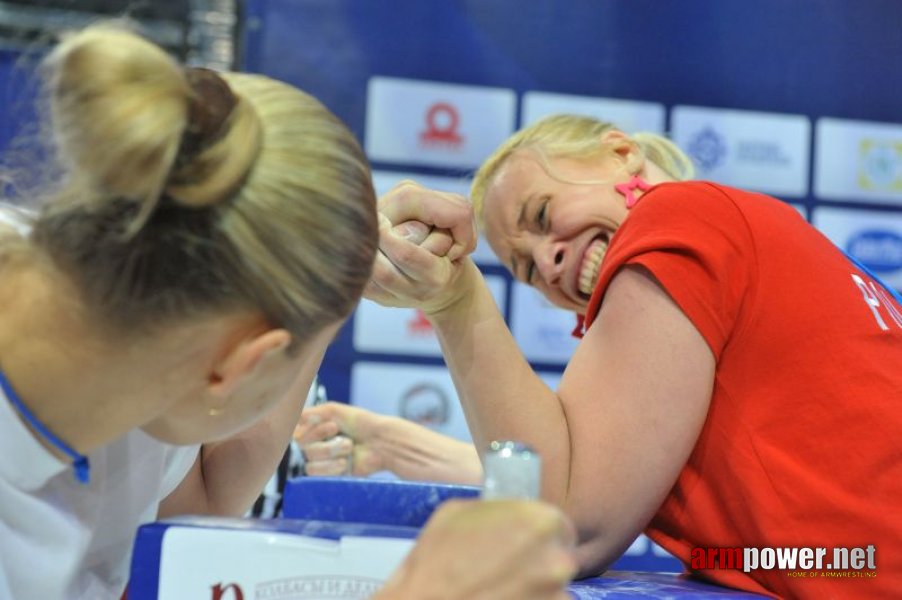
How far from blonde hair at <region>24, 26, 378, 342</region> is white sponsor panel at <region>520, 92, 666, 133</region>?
7.78 feet

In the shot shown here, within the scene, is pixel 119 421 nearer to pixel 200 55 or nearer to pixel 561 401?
pixel 561 401

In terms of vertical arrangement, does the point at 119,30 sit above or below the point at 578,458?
above

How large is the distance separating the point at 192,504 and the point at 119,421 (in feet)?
1.13

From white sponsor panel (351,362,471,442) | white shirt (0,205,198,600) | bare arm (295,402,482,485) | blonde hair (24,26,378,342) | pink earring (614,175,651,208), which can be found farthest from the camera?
white sponsor panel (351,362,471,442)

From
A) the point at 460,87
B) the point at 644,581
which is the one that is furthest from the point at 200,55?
the point at 644,581

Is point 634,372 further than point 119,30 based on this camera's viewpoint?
Yes

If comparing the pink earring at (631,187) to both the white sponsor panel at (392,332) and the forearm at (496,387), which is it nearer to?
the forearm at (496,387)

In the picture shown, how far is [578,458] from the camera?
47.6 inches

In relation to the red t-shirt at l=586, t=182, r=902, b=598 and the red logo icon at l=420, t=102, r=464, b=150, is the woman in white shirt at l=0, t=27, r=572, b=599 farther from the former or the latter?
the red logo icon at l=420, t=102, r=464, b=150

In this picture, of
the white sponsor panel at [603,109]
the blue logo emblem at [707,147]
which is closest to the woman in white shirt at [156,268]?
the white sponsor panel at [603,109]

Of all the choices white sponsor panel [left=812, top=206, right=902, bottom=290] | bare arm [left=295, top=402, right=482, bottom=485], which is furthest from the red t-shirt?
white sponsor panel [left=812, top=206, right=902, bottom=290]

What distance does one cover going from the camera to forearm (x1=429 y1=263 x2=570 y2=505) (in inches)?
47.6

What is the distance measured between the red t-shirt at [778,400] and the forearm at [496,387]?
0.13m

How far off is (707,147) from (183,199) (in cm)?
268
